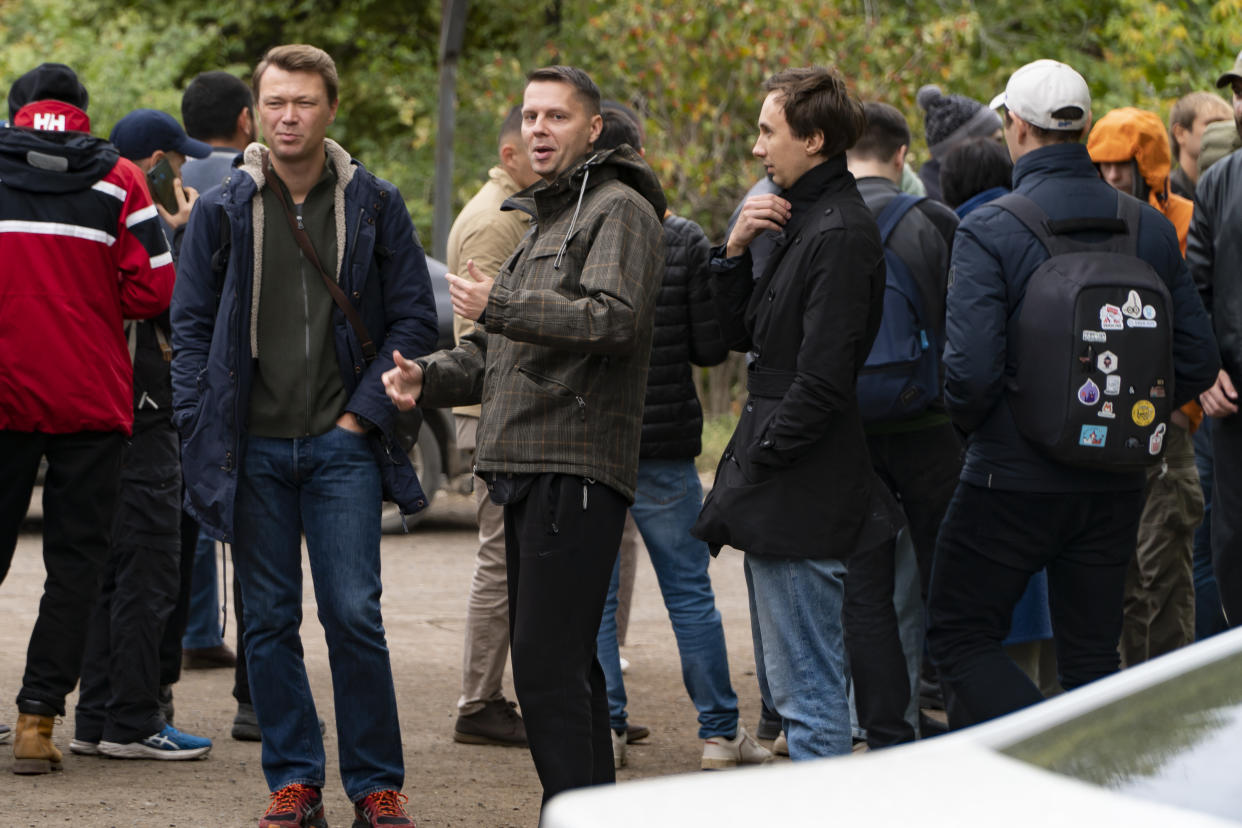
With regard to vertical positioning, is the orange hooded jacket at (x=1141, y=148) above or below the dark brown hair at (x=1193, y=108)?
below

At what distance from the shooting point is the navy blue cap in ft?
20.3

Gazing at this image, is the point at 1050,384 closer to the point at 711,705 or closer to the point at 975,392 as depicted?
the point at 975,392

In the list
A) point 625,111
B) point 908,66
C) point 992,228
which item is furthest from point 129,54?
point 992,228

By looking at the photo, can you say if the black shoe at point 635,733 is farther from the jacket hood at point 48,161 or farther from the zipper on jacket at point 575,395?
the jacket hood at point 48,161

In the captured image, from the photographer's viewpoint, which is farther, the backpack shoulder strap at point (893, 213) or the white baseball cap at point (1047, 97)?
the backpack shoulder strap at point (893, 213)

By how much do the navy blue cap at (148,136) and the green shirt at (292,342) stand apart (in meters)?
1.70

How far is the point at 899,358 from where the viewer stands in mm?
5355

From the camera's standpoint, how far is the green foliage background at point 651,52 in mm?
15820

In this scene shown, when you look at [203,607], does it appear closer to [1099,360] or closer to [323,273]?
[323,273]

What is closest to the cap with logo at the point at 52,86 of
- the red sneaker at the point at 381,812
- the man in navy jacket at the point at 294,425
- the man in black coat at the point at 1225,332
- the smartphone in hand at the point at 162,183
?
the smartphone in hand at the point at 162,183

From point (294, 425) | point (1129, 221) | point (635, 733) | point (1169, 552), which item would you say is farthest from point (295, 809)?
point (1169, 552)

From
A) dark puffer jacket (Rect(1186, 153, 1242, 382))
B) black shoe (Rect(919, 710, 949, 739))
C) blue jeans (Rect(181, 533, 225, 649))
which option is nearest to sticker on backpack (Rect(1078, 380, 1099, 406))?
dark puffer jacket (Rect(1186, 153, 1242, 382))

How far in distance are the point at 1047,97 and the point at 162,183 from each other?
10.3ft

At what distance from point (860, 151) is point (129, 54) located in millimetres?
14178
